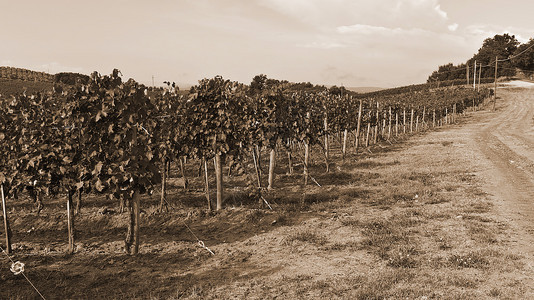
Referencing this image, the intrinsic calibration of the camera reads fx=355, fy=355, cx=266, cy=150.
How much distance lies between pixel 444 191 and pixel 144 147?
967 cm

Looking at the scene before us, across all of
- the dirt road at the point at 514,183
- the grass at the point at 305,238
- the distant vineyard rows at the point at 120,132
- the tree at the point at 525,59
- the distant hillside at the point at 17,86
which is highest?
Result: the tree at the point at 525,59

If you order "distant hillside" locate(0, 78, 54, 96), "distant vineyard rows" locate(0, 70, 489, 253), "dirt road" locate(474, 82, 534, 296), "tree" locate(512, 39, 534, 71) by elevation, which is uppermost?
"tree" locate(512, 39, 534, 71)

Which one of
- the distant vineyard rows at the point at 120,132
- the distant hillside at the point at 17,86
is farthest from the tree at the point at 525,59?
the distant hillside at the point at 17,86

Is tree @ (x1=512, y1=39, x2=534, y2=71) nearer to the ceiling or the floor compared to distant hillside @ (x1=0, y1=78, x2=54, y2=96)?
nearer to the ceiling

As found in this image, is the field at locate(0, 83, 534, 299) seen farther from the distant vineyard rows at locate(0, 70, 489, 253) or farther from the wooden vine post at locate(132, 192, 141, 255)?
the distant vineyard rows at locate(0, 70, 489, 253)

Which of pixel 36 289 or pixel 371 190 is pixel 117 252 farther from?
pixel 371 190

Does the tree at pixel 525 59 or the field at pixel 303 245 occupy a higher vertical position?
the tree at pixel 525 59

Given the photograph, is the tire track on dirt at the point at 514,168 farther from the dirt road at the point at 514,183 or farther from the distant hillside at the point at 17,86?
the distant hillside at the point at 17,86

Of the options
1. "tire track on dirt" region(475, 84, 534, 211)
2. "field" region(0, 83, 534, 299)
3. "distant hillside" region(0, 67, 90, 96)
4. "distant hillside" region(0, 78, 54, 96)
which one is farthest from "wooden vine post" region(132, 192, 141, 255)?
"distant hillside" region(0, 78, 54, 96)

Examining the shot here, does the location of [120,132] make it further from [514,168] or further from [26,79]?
[26,79]

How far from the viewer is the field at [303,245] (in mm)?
5766

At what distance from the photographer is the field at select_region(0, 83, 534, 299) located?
577 cm

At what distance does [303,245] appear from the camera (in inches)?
299

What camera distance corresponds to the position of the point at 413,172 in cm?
1502
